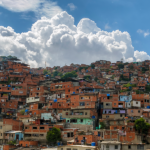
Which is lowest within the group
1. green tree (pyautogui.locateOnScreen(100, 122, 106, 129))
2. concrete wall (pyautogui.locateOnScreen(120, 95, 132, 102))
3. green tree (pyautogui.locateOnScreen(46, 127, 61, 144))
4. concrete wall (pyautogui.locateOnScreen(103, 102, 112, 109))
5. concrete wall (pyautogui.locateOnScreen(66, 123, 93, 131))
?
green tree (pyautogui.locateOnScreen(46, 127, 61, 144))

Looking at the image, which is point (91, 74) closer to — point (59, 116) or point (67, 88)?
point (67, 88)

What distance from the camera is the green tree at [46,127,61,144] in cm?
3675

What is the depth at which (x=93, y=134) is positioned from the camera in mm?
34406

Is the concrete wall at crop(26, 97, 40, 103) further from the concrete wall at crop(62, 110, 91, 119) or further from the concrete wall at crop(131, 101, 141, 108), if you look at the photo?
the concrete wall at crop(131, 101, 141, 108)

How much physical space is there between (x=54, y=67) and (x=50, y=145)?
71.4 meters

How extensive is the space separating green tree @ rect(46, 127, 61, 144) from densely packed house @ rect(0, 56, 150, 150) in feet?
2.33

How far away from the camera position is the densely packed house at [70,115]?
3250 centimetres

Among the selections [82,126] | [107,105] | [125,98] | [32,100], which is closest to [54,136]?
[82,126]

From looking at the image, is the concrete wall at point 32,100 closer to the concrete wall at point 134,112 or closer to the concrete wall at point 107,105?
the concrete wall at point 107,105

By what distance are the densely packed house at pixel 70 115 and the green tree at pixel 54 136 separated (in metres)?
0.71

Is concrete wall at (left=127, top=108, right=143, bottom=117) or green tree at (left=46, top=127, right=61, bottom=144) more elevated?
concrete wall at (left=127, top=108, right=143, bottom=117)

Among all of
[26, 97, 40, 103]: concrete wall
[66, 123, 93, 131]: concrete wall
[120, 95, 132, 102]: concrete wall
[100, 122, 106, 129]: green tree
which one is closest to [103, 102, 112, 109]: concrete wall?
[120, 95, 132, 102]: concrete wall

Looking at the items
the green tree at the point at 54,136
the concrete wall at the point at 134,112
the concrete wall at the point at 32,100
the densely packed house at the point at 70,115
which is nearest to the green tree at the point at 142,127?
the densely packed house at the point at 70,115

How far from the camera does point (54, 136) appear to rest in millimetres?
36750
